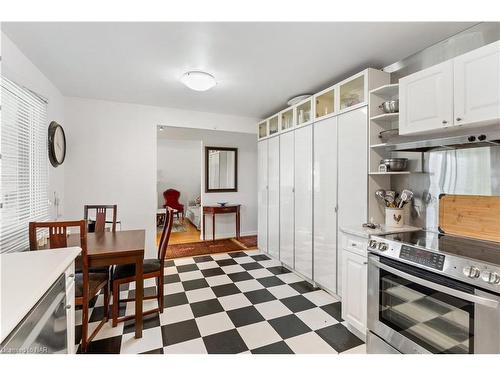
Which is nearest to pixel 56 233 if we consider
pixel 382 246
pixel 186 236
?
pixel 382 246

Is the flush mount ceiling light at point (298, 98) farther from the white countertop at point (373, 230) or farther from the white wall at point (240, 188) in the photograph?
the white wall at point (240, 188)

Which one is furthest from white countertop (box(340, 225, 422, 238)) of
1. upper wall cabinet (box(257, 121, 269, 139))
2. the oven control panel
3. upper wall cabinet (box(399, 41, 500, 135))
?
upper wall cabinet (box(257, 121, 269, 139))

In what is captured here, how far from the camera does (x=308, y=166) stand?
9.75ft

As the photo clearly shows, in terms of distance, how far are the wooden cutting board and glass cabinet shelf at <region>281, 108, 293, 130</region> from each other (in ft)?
6.61

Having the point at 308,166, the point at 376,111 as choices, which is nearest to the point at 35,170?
the point at 308,166

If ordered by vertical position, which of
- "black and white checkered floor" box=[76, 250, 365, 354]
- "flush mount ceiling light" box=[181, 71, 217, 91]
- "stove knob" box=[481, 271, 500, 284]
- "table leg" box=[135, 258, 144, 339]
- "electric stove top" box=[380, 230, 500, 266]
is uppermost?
"flush mount ceiling light" box=[181, 71, 217, 91]

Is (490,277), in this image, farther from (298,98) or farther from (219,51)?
(298,98)

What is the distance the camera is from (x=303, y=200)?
3.07 metres

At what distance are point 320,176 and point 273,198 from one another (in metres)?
1.17

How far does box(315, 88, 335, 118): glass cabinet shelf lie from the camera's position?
8.66 feet

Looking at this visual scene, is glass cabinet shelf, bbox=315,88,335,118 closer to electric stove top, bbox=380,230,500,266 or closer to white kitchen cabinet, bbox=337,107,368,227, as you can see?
white kitchen cabinet, bbox=337,107,368,227

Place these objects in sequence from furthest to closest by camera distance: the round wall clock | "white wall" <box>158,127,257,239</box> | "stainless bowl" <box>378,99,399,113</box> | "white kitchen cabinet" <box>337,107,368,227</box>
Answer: "white wall" <box>158,127,257,239</box> → the round wall clock → "white kitchen cabinet" <box>337,107,368,227</box> → "stainless bowl" <box>378,99,399,113</box>
